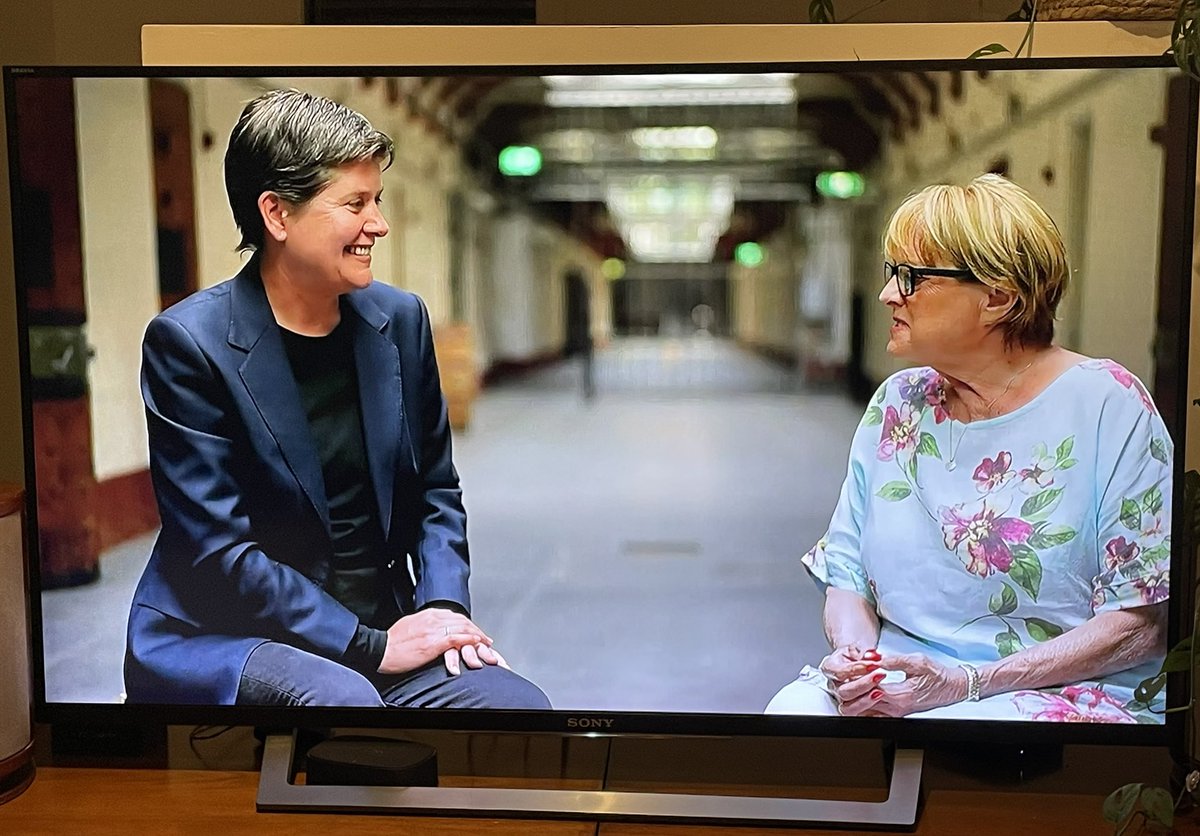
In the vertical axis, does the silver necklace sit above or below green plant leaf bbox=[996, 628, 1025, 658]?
above

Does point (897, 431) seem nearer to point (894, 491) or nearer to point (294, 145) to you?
point (894, 491)

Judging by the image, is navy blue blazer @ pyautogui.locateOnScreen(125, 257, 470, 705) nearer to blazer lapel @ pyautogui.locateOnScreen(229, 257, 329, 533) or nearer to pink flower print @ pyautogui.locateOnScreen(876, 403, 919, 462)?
blazer lapel @ pyautogui.locateOnScreen(229, 257, 329, 533)

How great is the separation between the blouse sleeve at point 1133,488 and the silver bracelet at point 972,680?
23 cm

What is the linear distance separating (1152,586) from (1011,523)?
23 centimetres

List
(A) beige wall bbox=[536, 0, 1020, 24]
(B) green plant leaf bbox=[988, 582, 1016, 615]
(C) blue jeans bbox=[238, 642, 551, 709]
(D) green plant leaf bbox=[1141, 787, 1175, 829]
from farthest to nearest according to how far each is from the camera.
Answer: (A) beige wall bbox=[536, 0, 1020, 24] < (C) blue jeans bbox=[238, 642, 551, 709] < (B) green plant leaf bbox=[988, 582, 1016, 615] < (D) green plant leaf bbox=[1141, 787, 1175, 829]

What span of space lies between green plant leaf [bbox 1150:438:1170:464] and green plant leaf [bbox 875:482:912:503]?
35 cm

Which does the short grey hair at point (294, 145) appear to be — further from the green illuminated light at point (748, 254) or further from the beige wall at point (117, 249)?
the green illuminated light at point (748, 254)

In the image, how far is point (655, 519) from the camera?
70.9 inches

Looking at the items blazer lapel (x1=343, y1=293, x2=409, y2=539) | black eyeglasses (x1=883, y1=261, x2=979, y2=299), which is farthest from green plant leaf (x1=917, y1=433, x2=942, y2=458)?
blazer lapel (x1=343, y1=293, x2=409, y2=539)

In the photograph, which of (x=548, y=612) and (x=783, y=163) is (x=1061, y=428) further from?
(x=548, y=612)

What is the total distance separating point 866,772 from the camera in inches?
75.2

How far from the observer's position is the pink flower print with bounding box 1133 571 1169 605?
5.64 feet

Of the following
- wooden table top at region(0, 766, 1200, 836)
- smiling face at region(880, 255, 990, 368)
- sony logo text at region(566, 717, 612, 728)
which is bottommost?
wooden table top at region(0, 766, 1200, 836)

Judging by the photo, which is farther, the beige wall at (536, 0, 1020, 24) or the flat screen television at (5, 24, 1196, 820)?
the beige wall at (536, 0, 1020, 24)
